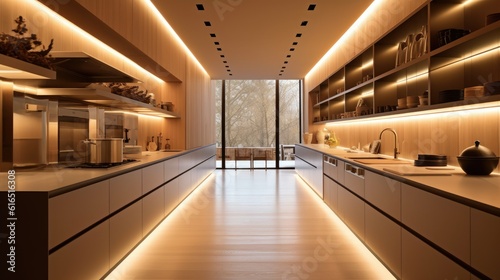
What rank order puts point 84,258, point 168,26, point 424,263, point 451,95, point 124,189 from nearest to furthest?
1. point 424,263
2. point 84,258
3. point 451,95
4. point 124,189
5. point 168,26

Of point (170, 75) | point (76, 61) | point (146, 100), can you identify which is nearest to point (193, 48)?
point (170, 75)

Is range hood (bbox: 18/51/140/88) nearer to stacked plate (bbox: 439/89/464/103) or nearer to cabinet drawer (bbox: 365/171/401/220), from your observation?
cabinet drawer (bbox: 365/171/401/220)

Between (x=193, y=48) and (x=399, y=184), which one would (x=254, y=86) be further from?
(x=399, y=184)

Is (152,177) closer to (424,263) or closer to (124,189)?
(124,189)

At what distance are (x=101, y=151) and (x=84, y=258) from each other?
1.05 metres

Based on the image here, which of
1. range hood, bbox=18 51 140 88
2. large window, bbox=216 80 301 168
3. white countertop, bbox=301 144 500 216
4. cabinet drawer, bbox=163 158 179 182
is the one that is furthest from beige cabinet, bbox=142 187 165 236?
large window, bbox=216 80 301 168

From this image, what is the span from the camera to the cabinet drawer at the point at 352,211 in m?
3.00

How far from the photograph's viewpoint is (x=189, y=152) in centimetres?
556

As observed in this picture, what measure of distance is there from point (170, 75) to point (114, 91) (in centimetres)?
231

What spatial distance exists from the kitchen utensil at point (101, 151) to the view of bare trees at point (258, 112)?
7.18 m

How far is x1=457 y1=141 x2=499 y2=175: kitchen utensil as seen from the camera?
2125 millimetres

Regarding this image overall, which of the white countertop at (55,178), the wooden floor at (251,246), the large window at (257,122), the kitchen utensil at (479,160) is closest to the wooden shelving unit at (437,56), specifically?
the kitchen utensil at (479,160)

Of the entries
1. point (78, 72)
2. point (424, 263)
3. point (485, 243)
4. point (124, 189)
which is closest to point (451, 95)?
point (424, 263)

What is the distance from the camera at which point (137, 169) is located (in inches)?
116
